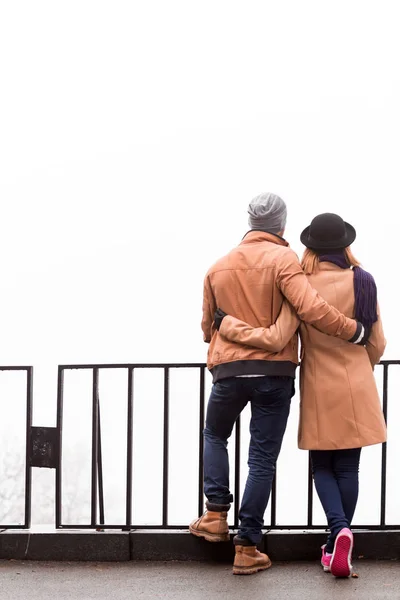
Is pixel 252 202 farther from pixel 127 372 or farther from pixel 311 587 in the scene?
pixel 311 587

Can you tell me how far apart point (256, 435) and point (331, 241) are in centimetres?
97

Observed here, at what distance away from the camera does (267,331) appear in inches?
164

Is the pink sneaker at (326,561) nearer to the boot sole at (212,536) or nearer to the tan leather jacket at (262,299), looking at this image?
the boot sole at (212,536)

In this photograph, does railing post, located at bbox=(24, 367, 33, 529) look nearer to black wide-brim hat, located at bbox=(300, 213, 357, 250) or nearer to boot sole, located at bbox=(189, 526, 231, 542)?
boot sole, located at bbox=(189, 526, 231, 542)

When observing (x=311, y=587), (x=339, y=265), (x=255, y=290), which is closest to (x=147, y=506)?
(x=311, y=587)

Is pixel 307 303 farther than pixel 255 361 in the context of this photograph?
No

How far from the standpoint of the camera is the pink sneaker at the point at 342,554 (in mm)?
4098

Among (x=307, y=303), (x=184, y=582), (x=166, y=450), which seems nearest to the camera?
(x=307, y=303)

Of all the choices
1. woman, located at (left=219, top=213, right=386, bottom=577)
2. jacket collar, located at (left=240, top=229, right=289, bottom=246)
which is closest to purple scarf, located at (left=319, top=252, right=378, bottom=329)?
woman, located at (left=219, top=213, right=386, bottom=577)

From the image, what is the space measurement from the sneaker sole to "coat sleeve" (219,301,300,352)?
2.91 feet

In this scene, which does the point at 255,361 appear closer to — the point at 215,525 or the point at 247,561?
the point at 215,525

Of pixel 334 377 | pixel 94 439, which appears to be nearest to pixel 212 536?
pixel 94 439

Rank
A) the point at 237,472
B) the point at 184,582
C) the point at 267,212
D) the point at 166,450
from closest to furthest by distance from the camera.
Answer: the point at 184,582, the point at 267,212, the point at 237,472, the point at 166,450

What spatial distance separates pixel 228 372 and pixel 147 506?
865 millimetres
